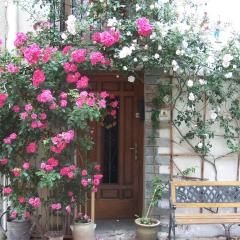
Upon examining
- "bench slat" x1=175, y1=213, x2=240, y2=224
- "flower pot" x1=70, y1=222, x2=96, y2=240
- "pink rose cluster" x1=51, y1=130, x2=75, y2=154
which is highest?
"pink rose cluster" x1=51, y1=130, x2=75, y2=154

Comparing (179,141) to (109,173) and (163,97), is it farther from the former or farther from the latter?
(109,173)

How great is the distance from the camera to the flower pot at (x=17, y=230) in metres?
6.36

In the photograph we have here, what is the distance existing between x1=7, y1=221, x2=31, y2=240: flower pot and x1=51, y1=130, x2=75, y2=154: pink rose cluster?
1422 mm

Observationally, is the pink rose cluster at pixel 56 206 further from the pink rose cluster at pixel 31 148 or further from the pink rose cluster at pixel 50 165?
the pink rose cluster at pixel 31 148

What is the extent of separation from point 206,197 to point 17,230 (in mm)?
2782

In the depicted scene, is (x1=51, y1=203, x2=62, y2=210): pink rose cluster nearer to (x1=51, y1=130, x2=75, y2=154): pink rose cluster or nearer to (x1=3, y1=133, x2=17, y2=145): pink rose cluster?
(x1=51, y1=130, x2=75, y2=154): pink rose cluster

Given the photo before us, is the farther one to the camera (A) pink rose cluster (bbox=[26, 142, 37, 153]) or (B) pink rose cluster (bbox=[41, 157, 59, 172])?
(A) pink rose cluster (bbox=[26, 142, 37, 153])

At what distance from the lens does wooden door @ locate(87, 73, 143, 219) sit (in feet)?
25.0

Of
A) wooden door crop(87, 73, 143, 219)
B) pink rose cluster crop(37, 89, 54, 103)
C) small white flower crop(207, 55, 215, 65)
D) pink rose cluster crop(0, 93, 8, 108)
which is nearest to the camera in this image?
pink rose cluster crop(37, 89, 54, 103)

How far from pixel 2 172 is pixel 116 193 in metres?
2.34

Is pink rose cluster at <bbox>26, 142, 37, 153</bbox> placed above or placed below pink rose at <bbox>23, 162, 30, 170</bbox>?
above

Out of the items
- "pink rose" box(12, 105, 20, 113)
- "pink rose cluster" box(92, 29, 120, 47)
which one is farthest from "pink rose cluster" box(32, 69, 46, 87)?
"pink rose cluster" box(92, 29, 120, 47)

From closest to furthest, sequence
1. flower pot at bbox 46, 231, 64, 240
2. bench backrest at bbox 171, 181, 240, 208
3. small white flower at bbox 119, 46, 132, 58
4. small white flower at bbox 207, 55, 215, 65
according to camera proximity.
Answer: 1. small white flower at bbox 119, 46, 132, 58
2. flower pot at bbox 46, 231, 64, 240
3. small white flower at bbox 207, 55, 215, 65
4. bench backrest at bbox 171, 181, 240, 208

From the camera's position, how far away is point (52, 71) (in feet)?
19.4
